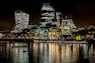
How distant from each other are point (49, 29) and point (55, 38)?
509 inches

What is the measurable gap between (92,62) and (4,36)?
411 ft

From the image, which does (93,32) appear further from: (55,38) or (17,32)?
(17,32)

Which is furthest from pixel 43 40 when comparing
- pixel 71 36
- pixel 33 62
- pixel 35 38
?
pixel 33 62

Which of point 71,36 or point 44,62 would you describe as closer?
point 44,62

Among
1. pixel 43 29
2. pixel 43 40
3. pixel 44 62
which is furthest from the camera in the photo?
pixel 43 29

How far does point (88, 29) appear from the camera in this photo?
171 m

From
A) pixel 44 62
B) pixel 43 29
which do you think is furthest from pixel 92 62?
pixel 43 29

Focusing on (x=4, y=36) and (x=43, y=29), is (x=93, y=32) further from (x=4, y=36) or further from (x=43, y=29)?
(x=4, y=36)

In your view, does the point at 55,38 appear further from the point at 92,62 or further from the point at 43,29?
the point at 92,62

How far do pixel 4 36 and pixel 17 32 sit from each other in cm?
1562

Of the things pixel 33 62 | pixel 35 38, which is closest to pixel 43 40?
pixel 35 38

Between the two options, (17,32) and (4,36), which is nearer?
(4,36)

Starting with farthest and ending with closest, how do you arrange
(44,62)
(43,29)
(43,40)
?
(43,29)
(43,40)
(44,62)

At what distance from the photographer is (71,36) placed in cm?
16850
